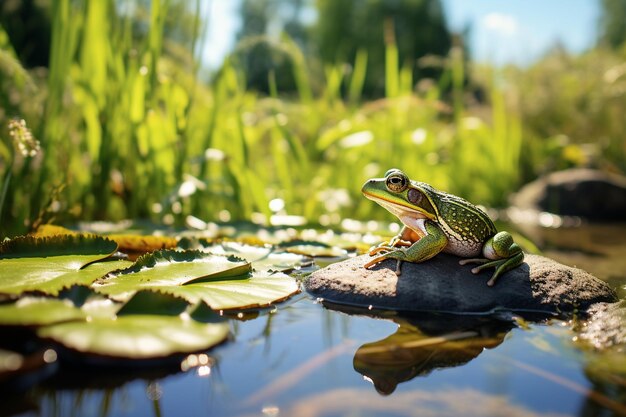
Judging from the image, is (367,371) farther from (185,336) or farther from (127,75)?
(127,75)

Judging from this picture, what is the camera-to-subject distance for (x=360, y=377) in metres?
1.44

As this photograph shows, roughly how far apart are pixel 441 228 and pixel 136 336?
51.0 inches

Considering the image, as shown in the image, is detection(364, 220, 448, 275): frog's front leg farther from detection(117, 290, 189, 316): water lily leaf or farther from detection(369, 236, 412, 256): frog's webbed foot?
detection(117, 290, 189, 316): water lily leaf

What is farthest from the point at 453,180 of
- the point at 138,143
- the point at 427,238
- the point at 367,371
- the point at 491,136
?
the point at 367,371

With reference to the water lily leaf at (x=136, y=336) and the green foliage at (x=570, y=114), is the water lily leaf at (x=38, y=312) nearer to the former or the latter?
the water lily leaf at (x=136, y=336)

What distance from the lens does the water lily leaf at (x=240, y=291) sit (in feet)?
6.09

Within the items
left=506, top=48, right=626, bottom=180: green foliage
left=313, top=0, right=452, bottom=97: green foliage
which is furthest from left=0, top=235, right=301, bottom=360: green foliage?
left=313, top=0, right=452, bottom=97: green foliage

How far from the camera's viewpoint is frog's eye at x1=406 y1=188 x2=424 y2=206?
216 centimetres

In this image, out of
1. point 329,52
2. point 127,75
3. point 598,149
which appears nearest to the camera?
point 127,75

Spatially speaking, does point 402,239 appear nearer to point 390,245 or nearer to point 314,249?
point 390,245

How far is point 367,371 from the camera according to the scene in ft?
4.87

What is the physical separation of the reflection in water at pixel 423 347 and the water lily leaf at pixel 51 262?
103 cm

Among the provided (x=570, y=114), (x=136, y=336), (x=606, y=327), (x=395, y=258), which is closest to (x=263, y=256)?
(x=395, y=258)

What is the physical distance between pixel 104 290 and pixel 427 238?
1266 millimetres
